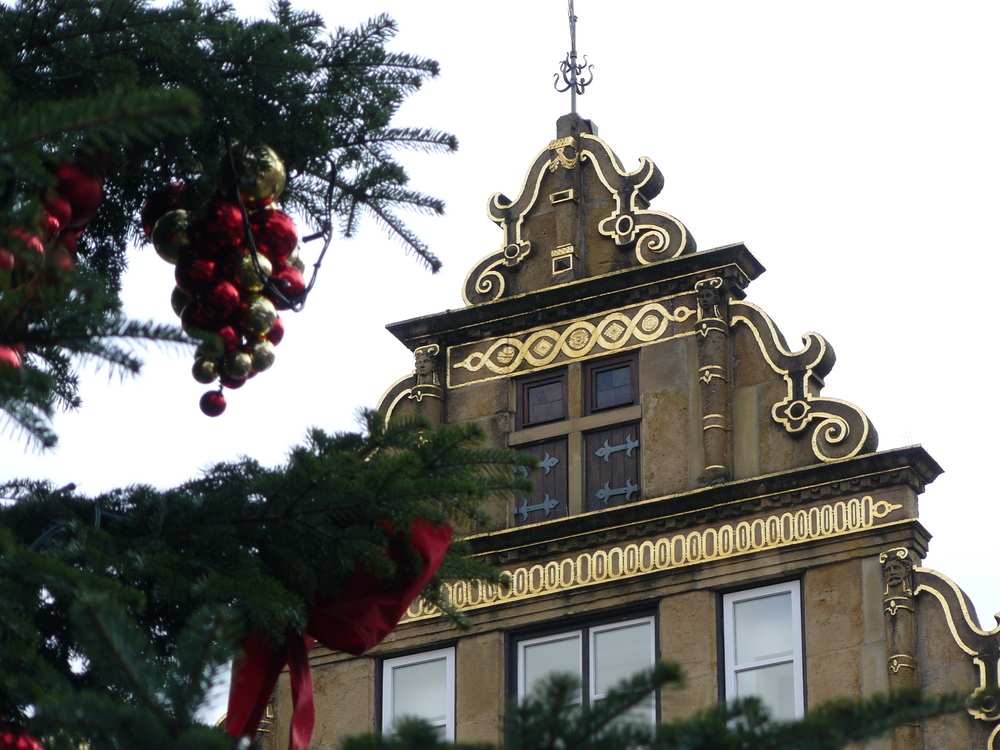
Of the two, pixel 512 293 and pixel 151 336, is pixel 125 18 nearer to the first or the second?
pixel 151 336

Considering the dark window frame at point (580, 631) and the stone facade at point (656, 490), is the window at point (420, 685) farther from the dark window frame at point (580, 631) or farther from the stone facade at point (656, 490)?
the dark window frame at point (580, 631)

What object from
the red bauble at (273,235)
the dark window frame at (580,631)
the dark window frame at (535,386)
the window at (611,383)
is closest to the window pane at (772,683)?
the dark window frame at (580,631)

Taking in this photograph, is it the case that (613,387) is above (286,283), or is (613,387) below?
above

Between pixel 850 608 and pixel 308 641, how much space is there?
6.46 m

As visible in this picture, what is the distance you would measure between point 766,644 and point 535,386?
2.62 metres

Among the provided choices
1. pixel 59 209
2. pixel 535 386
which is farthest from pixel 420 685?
pixel 59 209

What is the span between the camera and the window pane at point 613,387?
12.7 m

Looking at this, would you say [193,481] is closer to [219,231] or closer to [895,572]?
[219,231]

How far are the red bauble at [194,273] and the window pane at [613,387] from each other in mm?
7635

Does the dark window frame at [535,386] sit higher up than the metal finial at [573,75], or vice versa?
the metal finial at [573,75]

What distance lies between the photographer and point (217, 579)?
446 cm

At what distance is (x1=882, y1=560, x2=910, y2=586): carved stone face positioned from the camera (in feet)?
36.7

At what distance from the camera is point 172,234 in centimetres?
525

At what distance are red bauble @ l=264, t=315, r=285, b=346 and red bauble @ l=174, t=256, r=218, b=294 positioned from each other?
0.21 metres
